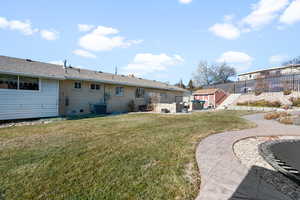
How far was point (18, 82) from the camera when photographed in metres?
7.87

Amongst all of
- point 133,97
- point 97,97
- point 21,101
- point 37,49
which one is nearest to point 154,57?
point 133,97

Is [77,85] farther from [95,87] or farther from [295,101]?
[295,101]

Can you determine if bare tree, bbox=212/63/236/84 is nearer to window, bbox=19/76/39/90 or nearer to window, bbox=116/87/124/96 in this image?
window, bbox=116/87/124/96

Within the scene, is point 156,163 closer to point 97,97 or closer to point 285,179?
point 285,179

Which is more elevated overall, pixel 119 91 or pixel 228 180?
pixel 119 91

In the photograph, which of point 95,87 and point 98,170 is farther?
point 95,87

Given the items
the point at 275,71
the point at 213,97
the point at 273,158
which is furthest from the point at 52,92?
the point at 275,71

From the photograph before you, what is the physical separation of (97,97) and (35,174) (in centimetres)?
988

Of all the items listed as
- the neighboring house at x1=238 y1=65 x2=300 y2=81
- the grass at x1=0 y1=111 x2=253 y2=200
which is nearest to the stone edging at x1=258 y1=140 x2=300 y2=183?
the grass at x1=0 y1=111 x2=253 y2=200

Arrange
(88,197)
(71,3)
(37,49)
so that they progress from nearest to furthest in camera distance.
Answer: (88,197)
(71,3)
(37,49)

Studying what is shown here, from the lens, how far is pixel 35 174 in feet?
7.85

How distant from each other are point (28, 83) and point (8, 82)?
821mm

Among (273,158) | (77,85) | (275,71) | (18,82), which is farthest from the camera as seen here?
(275,71)

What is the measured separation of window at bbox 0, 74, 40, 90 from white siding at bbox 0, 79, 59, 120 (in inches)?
8.8
